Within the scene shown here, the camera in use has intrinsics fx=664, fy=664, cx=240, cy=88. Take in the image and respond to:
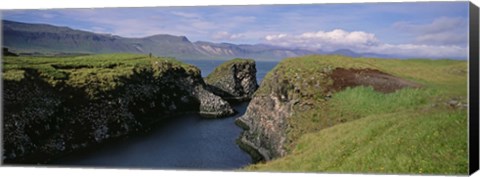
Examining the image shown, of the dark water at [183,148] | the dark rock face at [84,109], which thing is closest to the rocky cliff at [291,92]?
the dark water at [183,148]

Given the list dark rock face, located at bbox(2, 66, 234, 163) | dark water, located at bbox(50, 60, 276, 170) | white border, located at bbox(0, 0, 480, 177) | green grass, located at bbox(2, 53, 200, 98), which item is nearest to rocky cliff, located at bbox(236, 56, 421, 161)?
dark water, located at bbox(50, 60, 276, 170)

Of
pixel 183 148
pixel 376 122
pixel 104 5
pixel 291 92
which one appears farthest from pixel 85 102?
pixel 376 122

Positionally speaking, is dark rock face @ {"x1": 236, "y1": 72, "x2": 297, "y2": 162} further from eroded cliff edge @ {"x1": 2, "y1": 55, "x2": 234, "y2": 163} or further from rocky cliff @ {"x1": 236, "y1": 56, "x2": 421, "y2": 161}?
eroded cliff edge @ {"x1": 2, "y1": 55, "x2": 234, "y2": 163}

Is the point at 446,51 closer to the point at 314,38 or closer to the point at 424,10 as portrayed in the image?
the point at 424,10

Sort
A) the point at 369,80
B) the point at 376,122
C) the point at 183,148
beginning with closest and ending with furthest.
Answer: the point at 376,122
the point at 369,80
the point at 183,148

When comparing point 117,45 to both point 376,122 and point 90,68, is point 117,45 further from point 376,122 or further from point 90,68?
point 376,122

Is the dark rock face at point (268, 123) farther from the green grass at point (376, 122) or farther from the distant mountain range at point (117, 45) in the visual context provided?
the distant mountain range at point (117, 45)

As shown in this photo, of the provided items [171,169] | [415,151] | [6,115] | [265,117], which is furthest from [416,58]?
[6,115]
